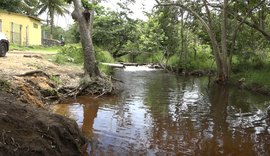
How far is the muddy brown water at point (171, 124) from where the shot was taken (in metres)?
7.23

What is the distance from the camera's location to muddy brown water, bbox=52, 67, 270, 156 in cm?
723

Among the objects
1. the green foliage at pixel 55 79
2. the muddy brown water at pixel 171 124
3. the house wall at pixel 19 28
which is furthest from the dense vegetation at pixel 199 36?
the muddy brown water at pixel 171 124

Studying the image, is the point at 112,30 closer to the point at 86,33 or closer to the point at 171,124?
the point at 86,33

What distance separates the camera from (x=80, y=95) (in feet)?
42.2

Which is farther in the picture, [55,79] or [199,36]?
[199,36]

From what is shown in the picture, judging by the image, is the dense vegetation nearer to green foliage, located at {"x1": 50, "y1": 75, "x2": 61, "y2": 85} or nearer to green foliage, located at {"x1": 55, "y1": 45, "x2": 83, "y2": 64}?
green foliage, located at {"x1": 55, "y1": 45, "x2": 83, "y2": 64}

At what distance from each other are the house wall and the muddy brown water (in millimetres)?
22332

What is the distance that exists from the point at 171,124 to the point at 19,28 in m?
28.9

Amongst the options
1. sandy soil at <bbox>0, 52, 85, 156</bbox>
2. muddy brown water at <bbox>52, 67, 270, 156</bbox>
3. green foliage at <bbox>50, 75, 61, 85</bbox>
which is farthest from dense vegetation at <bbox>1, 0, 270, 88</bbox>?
sandy soil at <bbox>0, 52, 85, 156</bbox>

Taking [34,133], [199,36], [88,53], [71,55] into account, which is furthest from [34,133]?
[199,36]

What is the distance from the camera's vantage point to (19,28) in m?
34.8

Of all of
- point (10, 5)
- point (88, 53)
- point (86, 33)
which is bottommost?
point (88, 53)

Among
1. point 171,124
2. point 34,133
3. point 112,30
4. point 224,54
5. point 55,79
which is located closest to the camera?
point 34,133

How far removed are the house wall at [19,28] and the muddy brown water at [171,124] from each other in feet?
73.3
